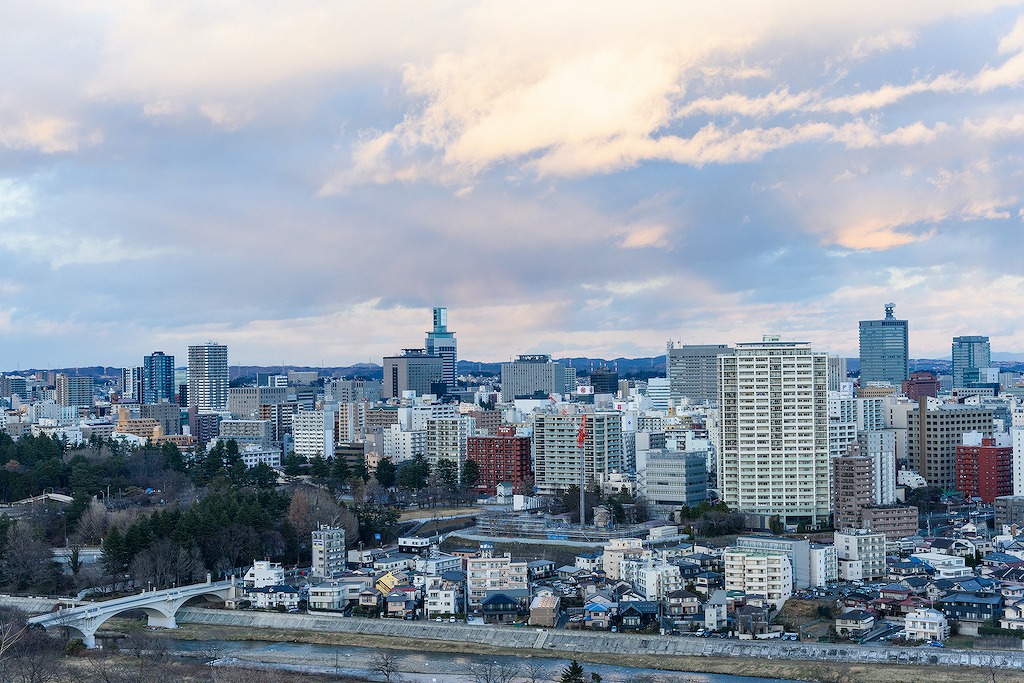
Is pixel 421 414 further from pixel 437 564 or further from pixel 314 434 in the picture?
pixel 437 564

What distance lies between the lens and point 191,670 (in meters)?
18.6

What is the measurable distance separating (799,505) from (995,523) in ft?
12.6

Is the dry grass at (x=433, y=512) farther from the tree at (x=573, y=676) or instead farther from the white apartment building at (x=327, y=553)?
the tree at (x=573, y=676)

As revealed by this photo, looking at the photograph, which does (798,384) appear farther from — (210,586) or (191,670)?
(191,670)

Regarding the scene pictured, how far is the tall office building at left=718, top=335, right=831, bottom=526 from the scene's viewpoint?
28984 millimetres

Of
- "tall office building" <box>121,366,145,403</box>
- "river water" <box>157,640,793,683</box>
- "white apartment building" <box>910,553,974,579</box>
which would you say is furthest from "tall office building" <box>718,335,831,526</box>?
"tall office building" <box>121,366,145,403</box>

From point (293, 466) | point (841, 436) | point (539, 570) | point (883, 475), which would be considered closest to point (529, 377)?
point (293, 466)

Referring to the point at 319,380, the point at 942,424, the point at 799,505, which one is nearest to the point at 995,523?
the point at 799,505

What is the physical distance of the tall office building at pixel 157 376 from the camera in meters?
78.5

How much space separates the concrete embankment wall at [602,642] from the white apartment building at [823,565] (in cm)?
340

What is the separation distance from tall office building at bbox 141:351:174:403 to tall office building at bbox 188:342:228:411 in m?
6.28

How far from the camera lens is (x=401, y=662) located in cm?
1941

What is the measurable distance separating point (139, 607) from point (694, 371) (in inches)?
1777

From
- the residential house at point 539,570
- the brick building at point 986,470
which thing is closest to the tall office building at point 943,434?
the brick building at point 986,470
